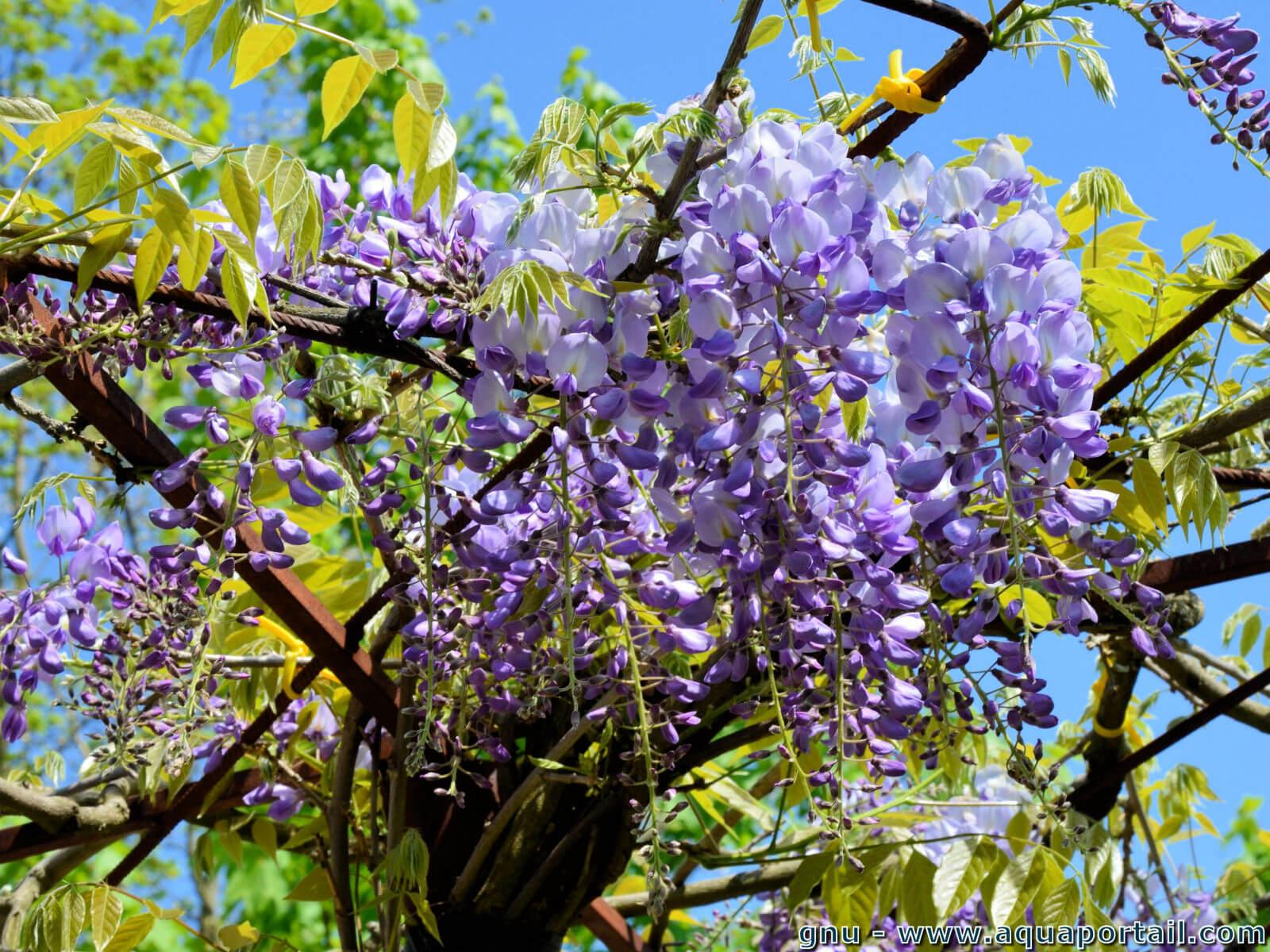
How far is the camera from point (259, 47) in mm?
853

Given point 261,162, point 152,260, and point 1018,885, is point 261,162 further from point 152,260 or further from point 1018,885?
point 1018,885

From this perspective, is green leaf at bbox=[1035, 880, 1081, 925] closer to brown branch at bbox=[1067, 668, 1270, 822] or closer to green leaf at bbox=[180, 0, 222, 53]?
brown branch at bbox=[1067, 668, 1270, 822]

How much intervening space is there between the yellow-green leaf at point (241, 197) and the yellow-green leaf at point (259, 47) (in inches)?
2.4

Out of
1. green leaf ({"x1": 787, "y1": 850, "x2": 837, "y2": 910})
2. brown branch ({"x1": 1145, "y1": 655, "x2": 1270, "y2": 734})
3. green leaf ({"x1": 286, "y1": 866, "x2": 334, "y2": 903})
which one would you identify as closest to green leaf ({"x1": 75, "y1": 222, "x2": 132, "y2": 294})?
green leaf ({"x1": 787, "y1": 850, "x2": 837, "y2": 910})

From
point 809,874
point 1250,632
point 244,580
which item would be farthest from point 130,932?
point 1250,632

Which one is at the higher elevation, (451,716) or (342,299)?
(342,299)

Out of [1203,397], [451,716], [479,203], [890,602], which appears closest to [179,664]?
[451,716]

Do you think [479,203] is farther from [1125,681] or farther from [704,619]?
[1125,681]

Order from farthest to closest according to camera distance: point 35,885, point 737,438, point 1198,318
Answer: point 35,885 < point 1198,318 < point 737,438

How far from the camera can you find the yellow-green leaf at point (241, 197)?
2.71ft

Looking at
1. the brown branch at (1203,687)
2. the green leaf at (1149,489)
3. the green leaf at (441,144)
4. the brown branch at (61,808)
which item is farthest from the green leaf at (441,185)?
the brown branch at (1203,687)

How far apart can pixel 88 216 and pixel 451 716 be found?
1.68 feet

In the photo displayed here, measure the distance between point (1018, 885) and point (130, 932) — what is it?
2.45 ft

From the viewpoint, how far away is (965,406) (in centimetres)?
75
